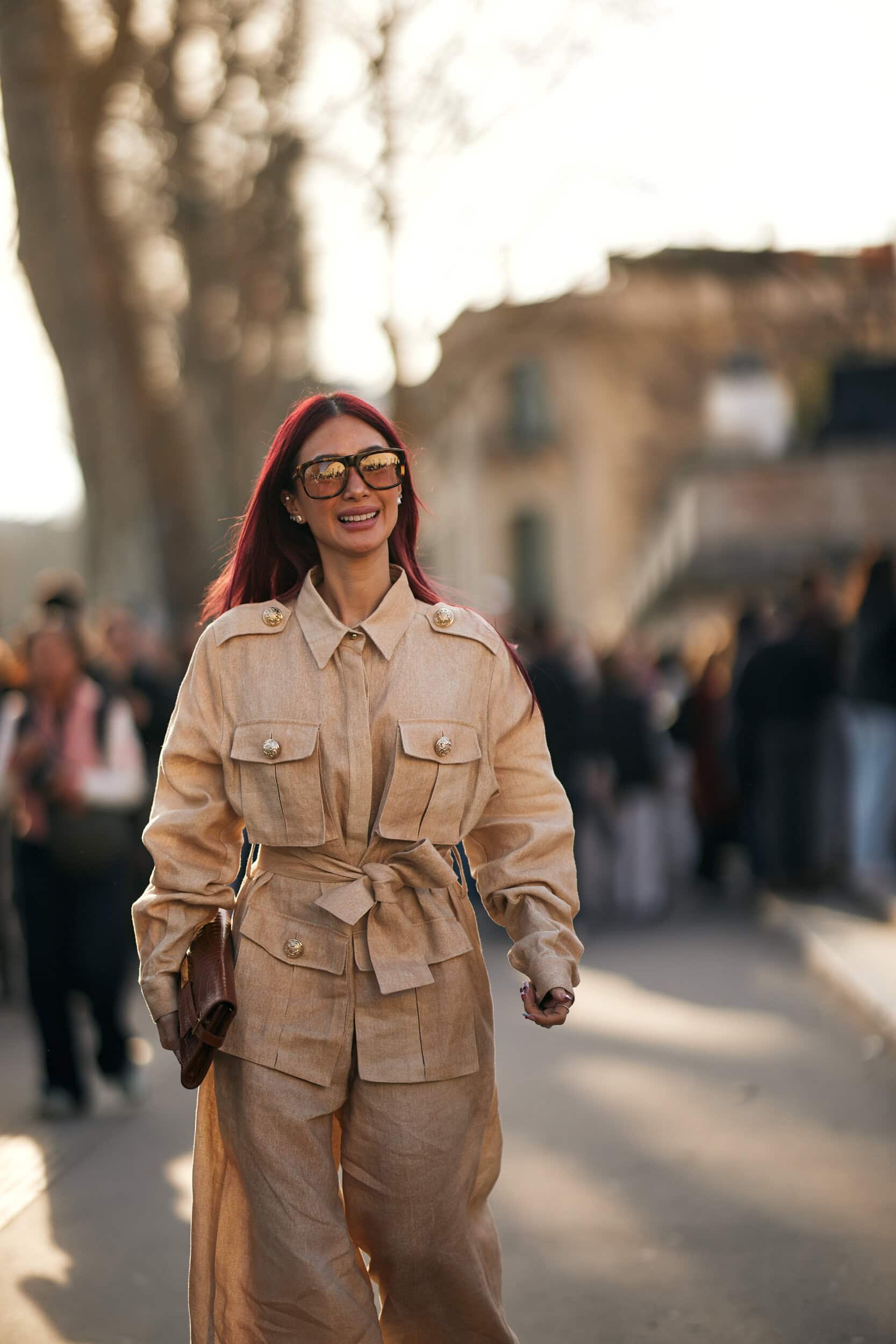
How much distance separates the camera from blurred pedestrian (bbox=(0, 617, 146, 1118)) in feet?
23.6

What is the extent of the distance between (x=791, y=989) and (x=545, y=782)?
6113 millimetres

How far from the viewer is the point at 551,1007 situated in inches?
134

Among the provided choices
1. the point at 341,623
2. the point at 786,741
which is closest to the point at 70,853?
the point at 341,623

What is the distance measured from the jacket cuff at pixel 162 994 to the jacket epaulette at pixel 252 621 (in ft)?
2.13

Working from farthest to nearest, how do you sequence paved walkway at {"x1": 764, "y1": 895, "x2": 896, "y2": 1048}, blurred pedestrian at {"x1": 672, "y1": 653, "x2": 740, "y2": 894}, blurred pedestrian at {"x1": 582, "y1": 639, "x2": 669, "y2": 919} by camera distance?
1. blurred pedestrian at {"x1": 672, "y1": 653, "x2": 740, "y2": 894}
2. blurred pedestrian at {"x1": 582, "y1": 639, "x2": 669, "y2": 919}
3. paved walkway at {"x1": 764, "y1": 895, "x2": 896, "y2": 1048}

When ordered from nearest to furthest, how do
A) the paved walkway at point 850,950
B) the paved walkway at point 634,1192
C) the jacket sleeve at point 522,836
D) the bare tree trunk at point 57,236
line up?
the jacket sleeve at point 522,836 < the paved walkway at point 634,1192 < the paved walkway at point 850,950 < the bare tree trunk at point 57,236

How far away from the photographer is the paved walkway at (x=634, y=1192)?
15.4ft

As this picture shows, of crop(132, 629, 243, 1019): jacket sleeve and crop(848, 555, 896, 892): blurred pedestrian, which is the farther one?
crop(848, 555, 896, 892): blurred pedestrian

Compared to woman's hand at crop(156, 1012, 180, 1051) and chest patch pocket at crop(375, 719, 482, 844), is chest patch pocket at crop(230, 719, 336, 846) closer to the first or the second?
chest patch pocket at crop(375, 719, 482, 844)

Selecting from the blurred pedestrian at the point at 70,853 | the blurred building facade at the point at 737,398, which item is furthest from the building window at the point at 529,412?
the blurred pedestrian at the point at 70,853

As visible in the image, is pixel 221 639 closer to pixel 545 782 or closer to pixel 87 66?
pixel 545 782

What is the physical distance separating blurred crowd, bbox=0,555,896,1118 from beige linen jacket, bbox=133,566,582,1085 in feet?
12.8

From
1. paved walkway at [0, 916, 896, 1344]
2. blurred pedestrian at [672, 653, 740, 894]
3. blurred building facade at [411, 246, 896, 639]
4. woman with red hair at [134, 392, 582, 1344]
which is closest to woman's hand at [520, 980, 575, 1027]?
woman with red hair at [134, 392, 582, 1344]

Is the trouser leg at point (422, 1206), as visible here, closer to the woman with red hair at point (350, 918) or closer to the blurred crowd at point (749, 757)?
the woman with red hair at point (350, 918)
